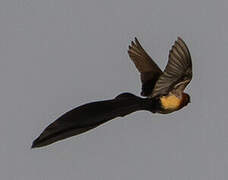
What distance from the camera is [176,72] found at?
5.99m

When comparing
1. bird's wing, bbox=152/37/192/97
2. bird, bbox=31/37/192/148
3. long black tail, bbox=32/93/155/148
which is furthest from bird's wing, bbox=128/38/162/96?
long black tail, bbox=32/93/155/148

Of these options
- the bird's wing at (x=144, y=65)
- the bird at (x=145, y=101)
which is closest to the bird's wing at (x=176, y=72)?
the bird at (x=145, y=101)

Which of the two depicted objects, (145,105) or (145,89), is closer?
(145,105)

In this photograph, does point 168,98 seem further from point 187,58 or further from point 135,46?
point 135,46

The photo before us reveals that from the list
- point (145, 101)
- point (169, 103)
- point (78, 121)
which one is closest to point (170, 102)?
point (169, 103)

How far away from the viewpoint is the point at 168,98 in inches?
241

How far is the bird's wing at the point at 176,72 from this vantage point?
5875 mm

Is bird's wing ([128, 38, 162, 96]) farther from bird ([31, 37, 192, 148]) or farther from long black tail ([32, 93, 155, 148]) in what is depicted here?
long black tail ([32, 93, 155, 148])

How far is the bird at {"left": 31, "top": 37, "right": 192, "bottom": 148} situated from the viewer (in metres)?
5.51

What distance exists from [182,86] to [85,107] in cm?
77

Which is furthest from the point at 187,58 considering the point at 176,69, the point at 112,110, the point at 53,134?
the point at 53,134

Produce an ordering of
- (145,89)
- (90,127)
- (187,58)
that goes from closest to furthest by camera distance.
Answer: (90,127), (187,58), (145,89)

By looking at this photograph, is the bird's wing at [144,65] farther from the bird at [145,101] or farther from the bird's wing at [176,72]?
the bird's wing at [176,72]

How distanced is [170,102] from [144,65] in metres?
0.70
